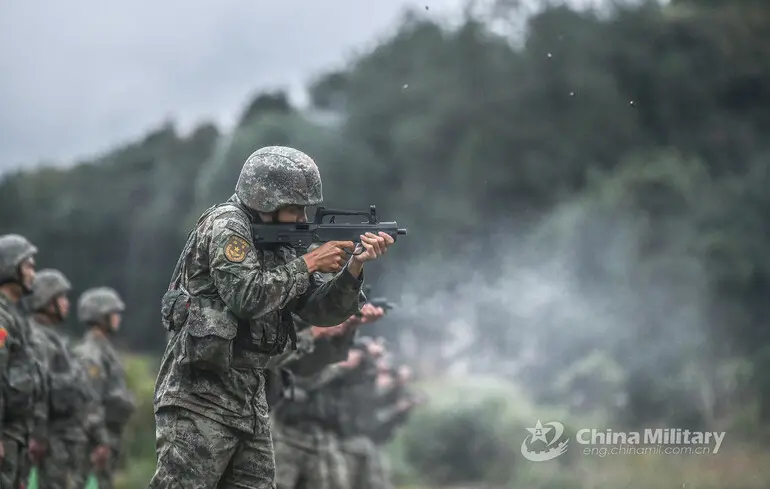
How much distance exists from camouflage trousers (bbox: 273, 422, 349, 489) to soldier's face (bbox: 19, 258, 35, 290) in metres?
2.74

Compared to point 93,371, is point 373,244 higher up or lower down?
lower down

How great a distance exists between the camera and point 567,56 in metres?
17.4

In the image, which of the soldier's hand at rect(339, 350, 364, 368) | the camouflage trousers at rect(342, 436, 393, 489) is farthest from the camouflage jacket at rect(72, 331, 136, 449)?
the soldier's hand at rect(339, 350, 364, 368)

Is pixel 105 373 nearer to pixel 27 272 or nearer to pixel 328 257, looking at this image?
pixel 27 272

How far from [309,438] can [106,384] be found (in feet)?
7.54

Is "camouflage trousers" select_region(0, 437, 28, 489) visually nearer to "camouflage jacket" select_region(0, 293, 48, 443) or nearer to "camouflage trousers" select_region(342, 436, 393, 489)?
"camouflage jacket" select_region(0, 293, 48, 443)

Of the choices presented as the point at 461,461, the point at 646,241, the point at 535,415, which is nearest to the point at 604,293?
the point at 646,241

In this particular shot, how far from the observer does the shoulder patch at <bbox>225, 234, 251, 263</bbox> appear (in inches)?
226

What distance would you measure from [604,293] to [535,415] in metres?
1.88

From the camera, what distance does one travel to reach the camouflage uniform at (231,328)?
5.75 metres

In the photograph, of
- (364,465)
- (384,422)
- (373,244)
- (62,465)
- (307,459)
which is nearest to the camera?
(373,244)

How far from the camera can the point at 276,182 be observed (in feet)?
A: 19.7

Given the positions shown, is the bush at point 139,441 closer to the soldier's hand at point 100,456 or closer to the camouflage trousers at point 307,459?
the soldier's hand at point 100,456

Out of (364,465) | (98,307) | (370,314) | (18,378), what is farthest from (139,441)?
(370,314)
